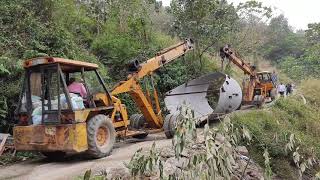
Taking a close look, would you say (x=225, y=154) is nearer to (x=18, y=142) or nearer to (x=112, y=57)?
(x=18, y=142)

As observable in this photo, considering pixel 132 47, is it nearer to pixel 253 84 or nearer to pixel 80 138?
pixel 253 84

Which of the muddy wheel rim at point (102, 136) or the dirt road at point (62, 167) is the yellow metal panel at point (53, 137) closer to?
the dirt road at point (62, 167)

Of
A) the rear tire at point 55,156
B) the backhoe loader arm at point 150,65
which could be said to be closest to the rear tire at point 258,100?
the backhoe loader arm at point 150,65

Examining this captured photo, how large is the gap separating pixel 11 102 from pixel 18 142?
3387 mm

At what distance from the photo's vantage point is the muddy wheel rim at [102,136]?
9953 millimetres

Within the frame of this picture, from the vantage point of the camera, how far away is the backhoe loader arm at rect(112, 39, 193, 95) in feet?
38.6

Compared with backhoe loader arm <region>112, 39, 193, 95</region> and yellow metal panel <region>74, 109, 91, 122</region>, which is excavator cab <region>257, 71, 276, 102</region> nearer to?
backhoe loader arm <region>112, 39, 193, 95</region>

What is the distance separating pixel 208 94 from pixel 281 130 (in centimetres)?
331

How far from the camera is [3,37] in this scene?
1464 centimetres

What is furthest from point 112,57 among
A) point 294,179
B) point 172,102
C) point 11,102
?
point 294,179

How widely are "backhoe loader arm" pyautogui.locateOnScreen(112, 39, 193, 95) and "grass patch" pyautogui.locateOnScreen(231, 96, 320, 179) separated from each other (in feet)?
8.49

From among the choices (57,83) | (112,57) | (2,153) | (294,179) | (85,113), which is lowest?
(294,179)

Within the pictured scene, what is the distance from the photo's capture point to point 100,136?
33.0 feet

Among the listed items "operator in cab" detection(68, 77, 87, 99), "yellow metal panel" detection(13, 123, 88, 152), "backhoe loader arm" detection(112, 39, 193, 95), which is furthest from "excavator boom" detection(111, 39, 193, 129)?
"yellow metal panel" detection(13, 123, 88, 152)
